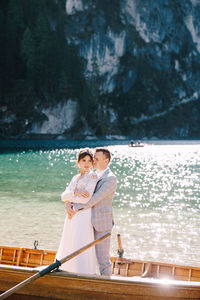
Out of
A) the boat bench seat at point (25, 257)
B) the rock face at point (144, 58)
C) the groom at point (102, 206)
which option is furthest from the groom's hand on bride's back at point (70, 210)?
the rock face at point (144, 58)

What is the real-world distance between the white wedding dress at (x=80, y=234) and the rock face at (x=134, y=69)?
309ft

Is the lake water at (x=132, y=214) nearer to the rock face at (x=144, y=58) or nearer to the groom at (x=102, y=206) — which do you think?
the groom at (x=102, y=206)

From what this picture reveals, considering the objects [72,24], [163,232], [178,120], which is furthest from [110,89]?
[163,232]

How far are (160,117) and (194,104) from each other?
2310 cm

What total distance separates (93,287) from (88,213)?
1177mm

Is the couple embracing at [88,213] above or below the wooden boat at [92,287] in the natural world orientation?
above

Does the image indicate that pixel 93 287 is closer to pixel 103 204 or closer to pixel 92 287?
pixel 92 287

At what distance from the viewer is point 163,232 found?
17.2 m

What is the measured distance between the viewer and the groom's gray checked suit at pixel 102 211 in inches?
270

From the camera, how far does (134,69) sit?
138m

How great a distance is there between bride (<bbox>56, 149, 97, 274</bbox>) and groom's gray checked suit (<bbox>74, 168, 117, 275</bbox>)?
0.29 feet

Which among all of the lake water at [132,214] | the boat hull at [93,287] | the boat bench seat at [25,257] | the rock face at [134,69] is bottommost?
the lake water at [132,214]

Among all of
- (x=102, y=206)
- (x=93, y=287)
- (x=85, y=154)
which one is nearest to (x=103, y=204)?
(x=102, y=206)

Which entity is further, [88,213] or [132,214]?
[132,214]
